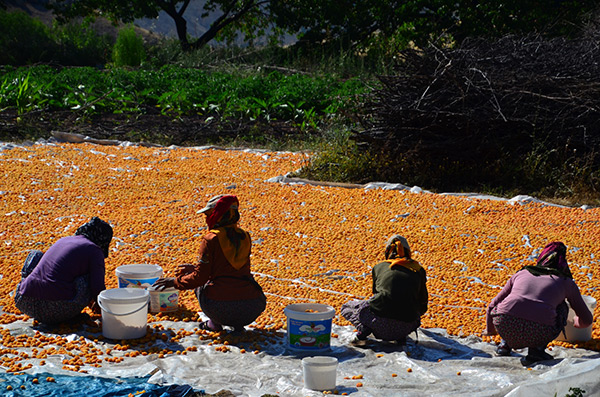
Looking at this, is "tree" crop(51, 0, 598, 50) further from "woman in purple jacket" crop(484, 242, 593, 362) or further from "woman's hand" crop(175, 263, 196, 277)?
"woman's hand" crop(175, 263, 196, 277)

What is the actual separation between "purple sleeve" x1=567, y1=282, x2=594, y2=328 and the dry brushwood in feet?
13.2

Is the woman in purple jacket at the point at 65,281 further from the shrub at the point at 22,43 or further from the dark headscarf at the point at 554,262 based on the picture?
the shrub at the point at 22,43

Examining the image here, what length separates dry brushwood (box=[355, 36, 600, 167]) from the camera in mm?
7551

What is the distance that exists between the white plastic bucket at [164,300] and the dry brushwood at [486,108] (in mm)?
4306

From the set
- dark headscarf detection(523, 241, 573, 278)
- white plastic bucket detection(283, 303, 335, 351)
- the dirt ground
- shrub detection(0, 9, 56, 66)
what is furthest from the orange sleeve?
shrub detection(0, 9, 56, 66)

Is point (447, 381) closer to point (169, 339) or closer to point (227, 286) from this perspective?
point (227, 286)

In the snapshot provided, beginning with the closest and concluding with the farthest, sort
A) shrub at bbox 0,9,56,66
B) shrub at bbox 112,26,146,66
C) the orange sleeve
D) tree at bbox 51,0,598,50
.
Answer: the orange sleeve → tree at bbox 51,0,598,50 → shrub at bbox 112,26,146,66 → shrub at bbox 0,9,56,66

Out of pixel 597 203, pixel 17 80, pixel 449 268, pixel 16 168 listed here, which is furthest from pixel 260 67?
pixel 449 268

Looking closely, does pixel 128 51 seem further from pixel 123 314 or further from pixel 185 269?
pixel 123 314

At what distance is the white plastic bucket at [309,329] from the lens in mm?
3648

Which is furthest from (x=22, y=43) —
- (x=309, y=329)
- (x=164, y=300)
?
(x=309, y=329)

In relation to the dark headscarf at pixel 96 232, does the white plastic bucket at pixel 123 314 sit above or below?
below

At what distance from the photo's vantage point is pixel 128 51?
18.0m

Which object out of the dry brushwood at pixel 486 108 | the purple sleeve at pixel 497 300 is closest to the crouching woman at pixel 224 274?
the purple sleeve at pixel 497 300
